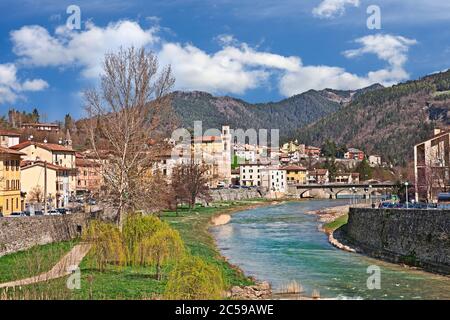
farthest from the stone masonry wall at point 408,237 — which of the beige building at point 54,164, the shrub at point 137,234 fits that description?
the beige building at point 54,164

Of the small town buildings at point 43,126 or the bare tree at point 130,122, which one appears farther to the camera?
the small town buildings at point 43,126

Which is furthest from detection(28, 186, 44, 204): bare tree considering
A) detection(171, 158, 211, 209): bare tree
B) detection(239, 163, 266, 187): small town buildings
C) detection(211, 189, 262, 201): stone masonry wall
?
detection(239, 163, 266, 187): small town buildings

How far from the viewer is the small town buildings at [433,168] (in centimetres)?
5781

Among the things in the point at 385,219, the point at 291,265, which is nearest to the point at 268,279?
the point at 291,265

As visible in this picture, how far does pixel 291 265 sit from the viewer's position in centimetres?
3397

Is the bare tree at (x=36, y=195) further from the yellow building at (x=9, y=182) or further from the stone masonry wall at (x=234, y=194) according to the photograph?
the stone masonry wall at (x=234, y=194)

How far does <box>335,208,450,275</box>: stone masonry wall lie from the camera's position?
31.1m

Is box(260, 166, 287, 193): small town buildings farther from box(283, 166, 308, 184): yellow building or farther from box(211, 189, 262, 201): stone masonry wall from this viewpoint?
box(211, 189, 262, 201): stone masonry wall

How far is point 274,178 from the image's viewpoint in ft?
498

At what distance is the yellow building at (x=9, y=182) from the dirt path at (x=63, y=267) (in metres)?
18.5
